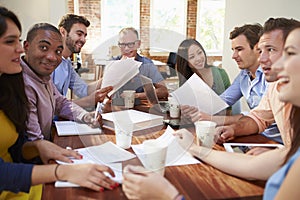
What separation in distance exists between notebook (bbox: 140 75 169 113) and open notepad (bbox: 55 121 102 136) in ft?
1.69

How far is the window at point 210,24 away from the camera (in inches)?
287

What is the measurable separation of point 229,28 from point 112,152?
295 cm

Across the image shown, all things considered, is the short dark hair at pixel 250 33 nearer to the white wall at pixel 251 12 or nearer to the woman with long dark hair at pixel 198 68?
the woman with long dark hair at pixel 198 68

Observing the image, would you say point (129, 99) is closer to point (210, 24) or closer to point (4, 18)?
point (4, 18)

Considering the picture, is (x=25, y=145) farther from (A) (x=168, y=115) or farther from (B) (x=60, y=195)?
(A) (x=168, y=115)

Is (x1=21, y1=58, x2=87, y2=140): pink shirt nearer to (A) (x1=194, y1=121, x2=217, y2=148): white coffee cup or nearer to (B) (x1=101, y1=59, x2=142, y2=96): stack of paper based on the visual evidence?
(B) (x1=101, y1=59, x2=142, y2=96): stack of paper

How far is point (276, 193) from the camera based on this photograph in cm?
80

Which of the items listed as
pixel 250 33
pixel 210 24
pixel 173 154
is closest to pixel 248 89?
pixel 250 33

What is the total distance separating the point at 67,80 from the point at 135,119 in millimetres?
1063

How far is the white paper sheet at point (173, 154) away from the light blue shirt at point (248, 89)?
1.06 meters

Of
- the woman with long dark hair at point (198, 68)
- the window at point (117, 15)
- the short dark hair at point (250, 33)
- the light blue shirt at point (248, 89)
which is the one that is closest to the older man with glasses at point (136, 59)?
the woman with long dark hair at point (198, 68)

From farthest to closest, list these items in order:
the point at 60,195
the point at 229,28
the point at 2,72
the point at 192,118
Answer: the point at 229,28 → the point at 192,118 → the point at 2,72 → the point at 60,195

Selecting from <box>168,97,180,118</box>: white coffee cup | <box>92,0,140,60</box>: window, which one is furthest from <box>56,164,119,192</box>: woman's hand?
<box>92,0,140,60</box>: window

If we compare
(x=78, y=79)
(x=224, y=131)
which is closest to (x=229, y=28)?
(x=78, y=79)
